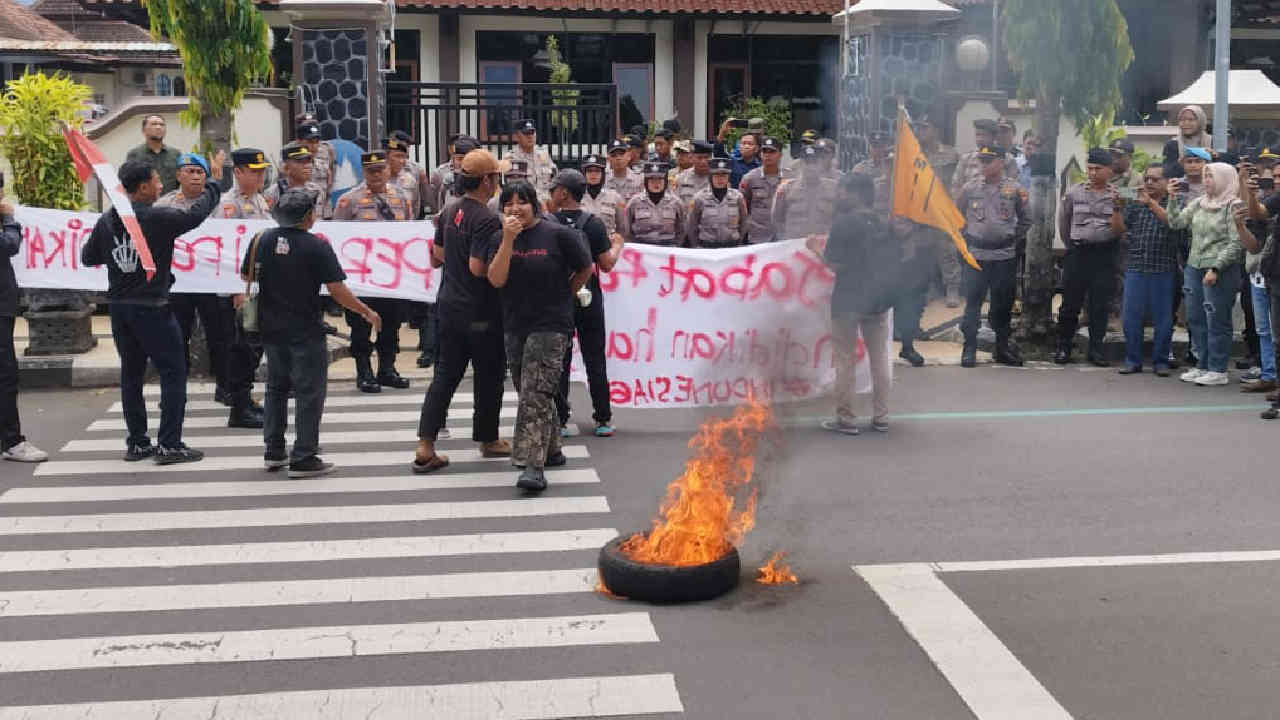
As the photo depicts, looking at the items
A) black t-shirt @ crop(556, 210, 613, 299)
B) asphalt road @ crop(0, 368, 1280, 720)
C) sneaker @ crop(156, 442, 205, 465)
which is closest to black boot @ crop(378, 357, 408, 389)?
asphalt road @ crop(0, 368, 1280, 720)

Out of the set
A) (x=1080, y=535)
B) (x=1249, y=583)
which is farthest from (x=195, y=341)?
(x=1249, y=583)

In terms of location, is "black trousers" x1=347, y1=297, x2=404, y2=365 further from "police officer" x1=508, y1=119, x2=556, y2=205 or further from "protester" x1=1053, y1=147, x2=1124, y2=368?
"protester" x1=1053, y1=147, x2=1124, y2=368

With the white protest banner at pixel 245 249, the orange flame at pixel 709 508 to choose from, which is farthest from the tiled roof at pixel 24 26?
the orange flame at pixel 709 508

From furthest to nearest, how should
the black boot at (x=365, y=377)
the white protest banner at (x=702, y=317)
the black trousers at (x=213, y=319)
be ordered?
the black boot at (x=365, y=377) → the black trousers at (x=213, y=319) → the white protest banner at (x=702, y=317)

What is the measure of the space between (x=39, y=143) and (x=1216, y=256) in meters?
10.7

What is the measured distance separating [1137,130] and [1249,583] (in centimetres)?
1325

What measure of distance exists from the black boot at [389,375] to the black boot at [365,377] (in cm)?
13

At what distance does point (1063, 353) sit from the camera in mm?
13258

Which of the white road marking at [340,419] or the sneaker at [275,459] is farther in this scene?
the white road marking at [340,419]

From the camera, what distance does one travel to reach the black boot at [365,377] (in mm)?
11695

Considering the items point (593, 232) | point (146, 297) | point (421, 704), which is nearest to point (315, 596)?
point (421, 704)

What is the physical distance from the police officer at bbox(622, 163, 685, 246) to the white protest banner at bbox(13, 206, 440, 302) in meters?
1.81

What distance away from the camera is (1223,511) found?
770 centimetres

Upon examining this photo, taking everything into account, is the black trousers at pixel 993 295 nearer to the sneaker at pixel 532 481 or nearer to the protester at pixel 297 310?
the sneaker at pixel 532 481
